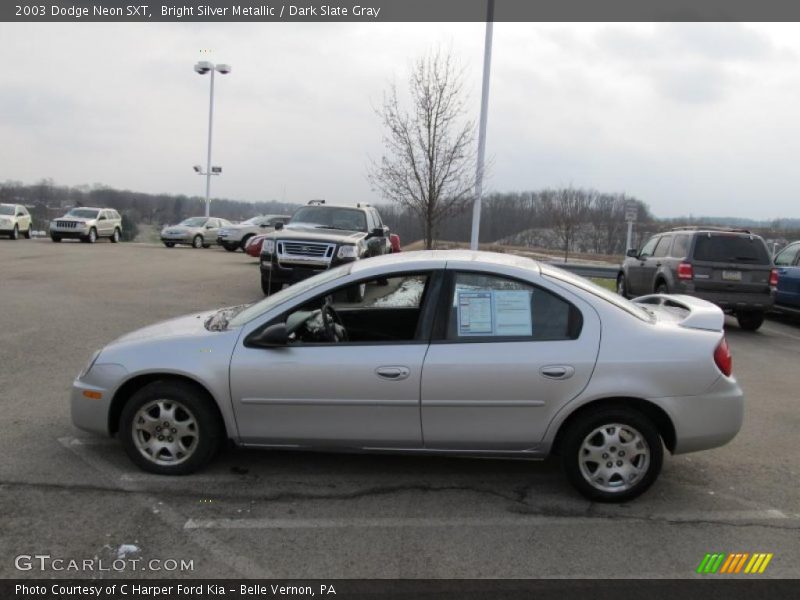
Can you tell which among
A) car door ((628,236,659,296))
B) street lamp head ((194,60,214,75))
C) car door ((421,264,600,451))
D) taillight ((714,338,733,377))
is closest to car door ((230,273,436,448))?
car door ((421,264,600,451))

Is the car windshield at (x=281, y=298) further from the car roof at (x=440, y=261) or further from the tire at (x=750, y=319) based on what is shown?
the tire at (x=750, y=319)

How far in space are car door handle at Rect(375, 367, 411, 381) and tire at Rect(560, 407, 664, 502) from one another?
110 centimetres

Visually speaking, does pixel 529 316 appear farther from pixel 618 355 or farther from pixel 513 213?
pixel 513 213

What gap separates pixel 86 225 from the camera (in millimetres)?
28812

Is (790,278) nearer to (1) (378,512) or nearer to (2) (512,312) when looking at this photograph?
(2) (512,312)

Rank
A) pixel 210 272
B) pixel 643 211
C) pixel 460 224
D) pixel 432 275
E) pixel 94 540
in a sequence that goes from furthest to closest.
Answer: pixel 643 211
pixel 460 224
pixel 210 272
pixel 432 275
pixel 94 540

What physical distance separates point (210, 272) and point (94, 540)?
15082mm

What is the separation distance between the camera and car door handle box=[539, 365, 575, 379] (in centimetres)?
382

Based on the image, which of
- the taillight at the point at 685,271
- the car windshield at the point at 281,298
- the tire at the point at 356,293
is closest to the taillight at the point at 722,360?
the tire at the point at 356,293

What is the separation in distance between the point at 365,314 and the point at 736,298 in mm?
8491

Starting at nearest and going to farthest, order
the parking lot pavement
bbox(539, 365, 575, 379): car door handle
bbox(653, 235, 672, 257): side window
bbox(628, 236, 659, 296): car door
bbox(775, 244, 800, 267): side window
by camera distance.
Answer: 1. the parking lot pavement
2. bbox(539, 365, 575, 379): car door handle
3. bbox(653, 235, 672, 257): side window
4. bbox(628, 236, 659, 296): car door
5. bbox(775, 244, 800, 267): side window

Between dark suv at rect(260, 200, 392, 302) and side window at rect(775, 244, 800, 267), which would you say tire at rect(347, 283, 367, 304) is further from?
side window at rect(775, 244, 800, 267)
